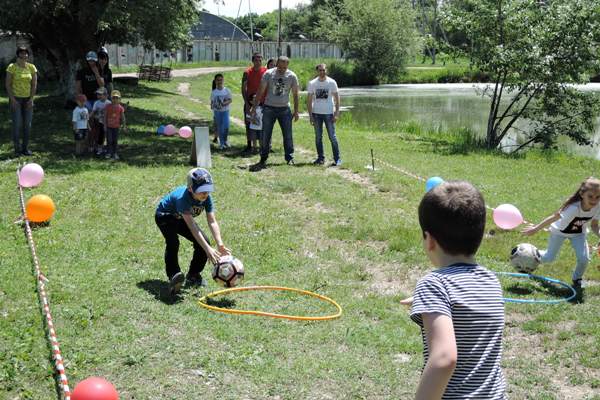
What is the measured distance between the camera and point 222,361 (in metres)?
5.24

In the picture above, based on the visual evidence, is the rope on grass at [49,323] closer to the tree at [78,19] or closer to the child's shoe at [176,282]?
the child's shoe at [176,282]

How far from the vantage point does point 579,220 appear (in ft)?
22.7

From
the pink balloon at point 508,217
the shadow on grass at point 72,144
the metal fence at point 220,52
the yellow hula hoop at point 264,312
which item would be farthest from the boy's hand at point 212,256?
the metal fence at point 220,52

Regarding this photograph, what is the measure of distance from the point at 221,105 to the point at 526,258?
9551 millimetres

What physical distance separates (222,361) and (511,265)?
12.6ft

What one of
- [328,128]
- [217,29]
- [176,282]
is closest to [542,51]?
[328,128]

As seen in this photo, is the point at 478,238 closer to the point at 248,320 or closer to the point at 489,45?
the point at 248,320

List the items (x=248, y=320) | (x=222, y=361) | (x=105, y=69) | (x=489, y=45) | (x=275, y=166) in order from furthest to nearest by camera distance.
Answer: (x=489, y=45) → (x=105, y=69) → (x=275, y=166) → (x=248, y=320) → (x=222, y=361)

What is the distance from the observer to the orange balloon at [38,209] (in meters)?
8.66

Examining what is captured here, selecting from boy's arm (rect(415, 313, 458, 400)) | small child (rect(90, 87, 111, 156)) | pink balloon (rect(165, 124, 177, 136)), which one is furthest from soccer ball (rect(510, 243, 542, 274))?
pink balloon (rect(165, 124, 177, 136))

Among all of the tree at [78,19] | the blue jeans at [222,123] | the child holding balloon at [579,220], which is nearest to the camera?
the child holding balloon at [579,220]

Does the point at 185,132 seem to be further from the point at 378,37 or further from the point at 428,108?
the point at 378,37

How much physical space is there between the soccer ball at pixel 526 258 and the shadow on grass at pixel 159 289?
11.8 feet

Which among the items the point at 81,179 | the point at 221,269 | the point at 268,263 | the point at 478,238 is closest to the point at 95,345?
the point at 221,269
